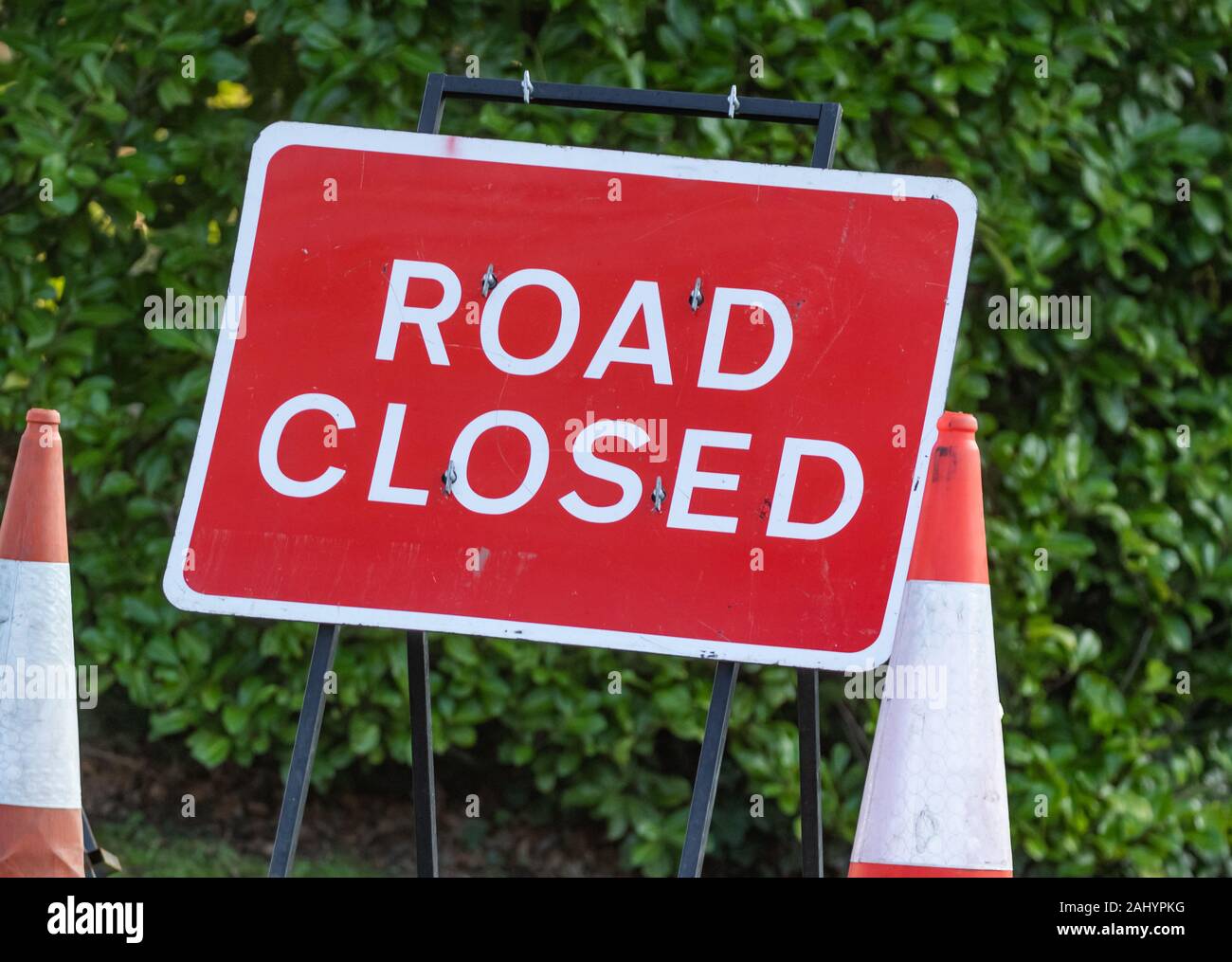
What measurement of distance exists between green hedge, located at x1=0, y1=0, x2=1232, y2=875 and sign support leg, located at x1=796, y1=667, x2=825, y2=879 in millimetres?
1003

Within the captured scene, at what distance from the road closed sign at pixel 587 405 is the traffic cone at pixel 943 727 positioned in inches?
1.9

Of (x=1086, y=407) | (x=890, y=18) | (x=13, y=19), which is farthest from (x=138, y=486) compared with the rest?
(x=1086, y=407)

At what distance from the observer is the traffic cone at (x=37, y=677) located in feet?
7.24

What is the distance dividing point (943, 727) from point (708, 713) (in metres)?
Answer: 0.37

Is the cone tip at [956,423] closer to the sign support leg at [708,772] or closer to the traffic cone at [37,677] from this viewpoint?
the sign support leg at [708,772]

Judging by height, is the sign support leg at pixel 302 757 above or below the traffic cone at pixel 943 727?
below

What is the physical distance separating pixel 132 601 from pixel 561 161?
167 cm

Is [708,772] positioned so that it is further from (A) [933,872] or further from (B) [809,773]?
(A) [933,872]

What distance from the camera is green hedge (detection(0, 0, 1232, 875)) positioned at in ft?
10.2

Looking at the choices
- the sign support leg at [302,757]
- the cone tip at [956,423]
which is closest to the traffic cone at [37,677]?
the sign support leg at [302,757]

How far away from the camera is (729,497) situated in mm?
2031

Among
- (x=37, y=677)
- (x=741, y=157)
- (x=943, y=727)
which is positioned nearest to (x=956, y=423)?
(x=943, y=727)

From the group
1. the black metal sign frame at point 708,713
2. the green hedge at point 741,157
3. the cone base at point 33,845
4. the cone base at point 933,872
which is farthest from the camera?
the green hedge at point 741,157

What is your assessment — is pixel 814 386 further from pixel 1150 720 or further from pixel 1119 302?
pixel 1150 720
